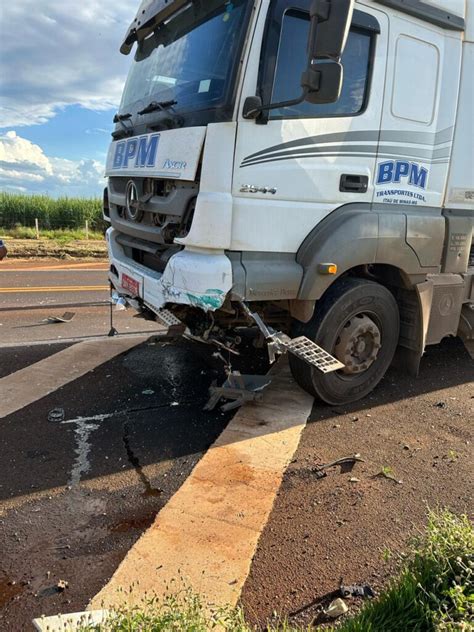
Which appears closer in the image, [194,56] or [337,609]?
[337,609]

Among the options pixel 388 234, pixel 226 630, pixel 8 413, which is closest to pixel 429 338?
pixel 388 234

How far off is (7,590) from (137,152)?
10.5 ft

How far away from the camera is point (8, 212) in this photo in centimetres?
3014

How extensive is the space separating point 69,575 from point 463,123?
4.71 meters

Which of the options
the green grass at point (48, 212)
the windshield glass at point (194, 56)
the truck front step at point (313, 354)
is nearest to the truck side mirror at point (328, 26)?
the windshield glass at point (194, 56)

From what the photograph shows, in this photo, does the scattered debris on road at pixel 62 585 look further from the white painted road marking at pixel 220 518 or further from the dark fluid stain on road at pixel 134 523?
the dark fluid stain on road at pixel 134 523

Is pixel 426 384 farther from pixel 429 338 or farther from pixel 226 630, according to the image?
pixel 226 630

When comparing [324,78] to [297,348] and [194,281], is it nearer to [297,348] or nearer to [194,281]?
[194,281]

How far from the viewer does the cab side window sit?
3.47m

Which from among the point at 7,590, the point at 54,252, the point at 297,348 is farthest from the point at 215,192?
the point at 54,252

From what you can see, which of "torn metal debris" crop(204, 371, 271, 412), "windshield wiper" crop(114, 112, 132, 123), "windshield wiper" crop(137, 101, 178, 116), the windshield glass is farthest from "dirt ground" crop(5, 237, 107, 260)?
"torn metal debris" crop(204, 371, 271, 412)

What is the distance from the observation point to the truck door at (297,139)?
3.42 meters

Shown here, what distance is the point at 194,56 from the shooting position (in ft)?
12.3

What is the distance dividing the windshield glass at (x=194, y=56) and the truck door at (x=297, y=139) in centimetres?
20
